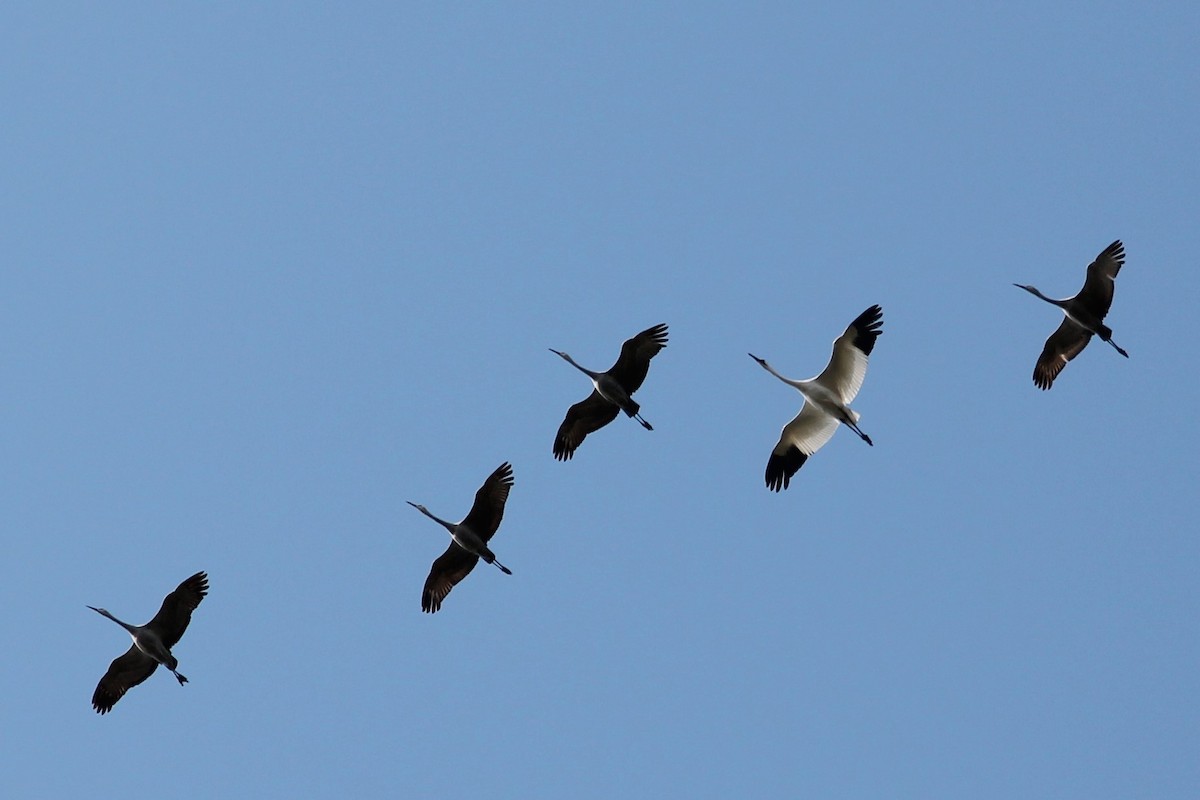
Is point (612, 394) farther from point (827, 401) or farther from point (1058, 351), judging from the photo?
point (1058, 351)

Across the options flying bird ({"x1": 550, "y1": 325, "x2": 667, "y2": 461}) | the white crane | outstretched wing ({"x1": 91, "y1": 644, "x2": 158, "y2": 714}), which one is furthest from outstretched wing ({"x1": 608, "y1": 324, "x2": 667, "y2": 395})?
outstretched wing ({"x1": 91, "y1": 644, "x2": 158, "y2": 714})

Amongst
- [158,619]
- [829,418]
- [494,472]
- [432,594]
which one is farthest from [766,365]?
[158,619]

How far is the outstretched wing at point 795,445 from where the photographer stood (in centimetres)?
2972

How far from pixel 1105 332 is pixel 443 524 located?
45.2ft

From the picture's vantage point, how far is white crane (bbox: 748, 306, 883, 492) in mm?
28719

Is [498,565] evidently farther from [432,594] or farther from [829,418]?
[829,418]

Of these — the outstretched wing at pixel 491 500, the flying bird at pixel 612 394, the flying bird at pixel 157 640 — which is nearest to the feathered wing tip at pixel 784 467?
the flying bird at pixel 612 394

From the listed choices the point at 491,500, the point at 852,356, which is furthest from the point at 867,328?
the point at 491,500

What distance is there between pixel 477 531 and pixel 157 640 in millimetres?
6209

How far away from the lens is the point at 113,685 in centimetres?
3036

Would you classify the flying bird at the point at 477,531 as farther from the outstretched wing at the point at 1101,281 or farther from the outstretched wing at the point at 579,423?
the outstretched wing at the point at 1101,281

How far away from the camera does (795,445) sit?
2994 centimetres

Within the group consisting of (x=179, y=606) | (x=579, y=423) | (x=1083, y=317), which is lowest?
(x=179, y=606)

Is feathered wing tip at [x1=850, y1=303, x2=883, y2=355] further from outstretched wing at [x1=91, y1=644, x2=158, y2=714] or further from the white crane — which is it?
outstretched wing at [x1=91, y1=644, x2=158, y2=714]
